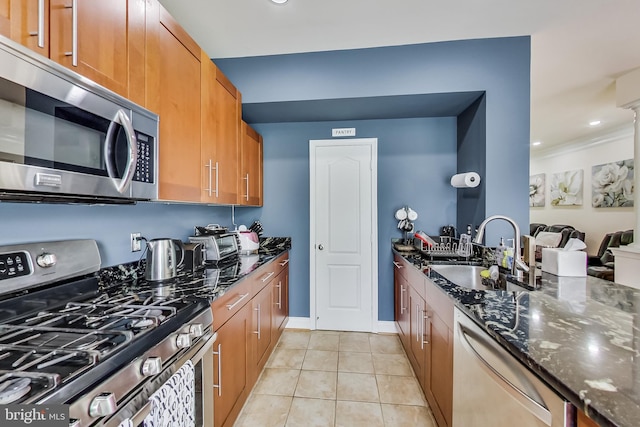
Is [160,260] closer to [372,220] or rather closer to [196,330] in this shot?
[196,330]

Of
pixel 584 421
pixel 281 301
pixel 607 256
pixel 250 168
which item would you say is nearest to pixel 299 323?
pixel 281 301

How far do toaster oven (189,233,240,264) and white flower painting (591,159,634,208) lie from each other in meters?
6.32

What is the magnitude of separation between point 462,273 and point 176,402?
6.60 ft

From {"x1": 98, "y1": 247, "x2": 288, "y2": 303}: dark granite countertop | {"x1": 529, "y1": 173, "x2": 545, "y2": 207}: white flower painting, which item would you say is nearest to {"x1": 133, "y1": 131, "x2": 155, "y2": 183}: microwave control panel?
{"x1": 98, "y1": 247, "x2": 288, "y2": 303}: dark granite countertop

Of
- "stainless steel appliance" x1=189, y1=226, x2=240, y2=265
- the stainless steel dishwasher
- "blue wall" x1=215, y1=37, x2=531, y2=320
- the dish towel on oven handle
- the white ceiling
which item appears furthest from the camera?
"blue wall" x1=215, y1=37, x2=531, y2=320

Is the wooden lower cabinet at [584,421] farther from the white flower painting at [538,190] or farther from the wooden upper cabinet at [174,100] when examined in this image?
the white flower painting at [538,190]

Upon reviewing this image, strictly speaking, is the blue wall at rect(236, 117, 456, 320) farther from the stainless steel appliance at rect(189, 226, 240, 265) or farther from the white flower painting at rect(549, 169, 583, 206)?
the white flower painting at rect(549, 169, 583, 206)

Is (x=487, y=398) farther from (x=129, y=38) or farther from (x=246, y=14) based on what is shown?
(x=246, y=14)

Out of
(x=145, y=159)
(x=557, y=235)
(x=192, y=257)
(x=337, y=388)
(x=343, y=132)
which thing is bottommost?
(x=337, y=388)

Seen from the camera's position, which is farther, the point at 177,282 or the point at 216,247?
the point at 216,247

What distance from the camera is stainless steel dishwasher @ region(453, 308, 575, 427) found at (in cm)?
72

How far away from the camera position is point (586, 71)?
9.13ft

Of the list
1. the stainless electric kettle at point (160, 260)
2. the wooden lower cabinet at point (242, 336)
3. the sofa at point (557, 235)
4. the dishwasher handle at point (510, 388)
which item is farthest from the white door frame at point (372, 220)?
the sofa at point (557, 235)

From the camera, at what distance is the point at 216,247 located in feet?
6.54
